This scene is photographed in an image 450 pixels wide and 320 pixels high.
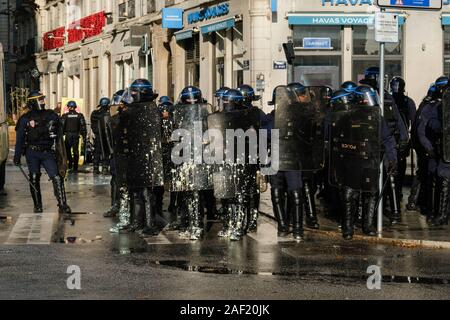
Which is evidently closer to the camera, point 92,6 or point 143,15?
point 143,15

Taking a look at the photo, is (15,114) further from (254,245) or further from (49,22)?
(254,245)

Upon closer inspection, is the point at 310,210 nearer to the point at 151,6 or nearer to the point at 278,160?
the point at 278,160

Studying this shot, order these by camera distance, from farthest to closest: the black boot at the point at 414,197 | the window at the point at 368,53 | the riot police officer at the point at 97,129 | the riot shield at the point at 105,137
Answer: the window at the point at 368,53 < the riot police officer at the point at 97,129 < the black boot at the point at 414,197 < the riot shield at the point at 105,137

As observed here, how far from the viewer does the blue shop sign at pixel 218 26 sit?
3203 centimetres

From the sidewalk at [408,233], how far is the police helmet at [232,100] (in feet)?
6.48

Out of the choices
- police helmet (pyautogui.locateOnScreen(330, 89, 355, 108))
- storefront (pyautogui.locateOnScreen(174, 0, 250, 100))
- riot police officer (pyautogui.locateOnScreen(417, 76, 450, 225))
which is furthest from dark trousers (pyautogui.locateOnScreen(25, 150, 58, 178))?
storefront (pyautogui.locateOnScreen(174, 0, 250, 100))

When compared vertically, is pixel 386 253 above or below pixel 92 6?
below

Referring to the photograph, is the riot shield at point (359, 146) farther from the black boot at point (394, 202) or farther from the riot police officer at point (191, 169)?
the black boot at point (394, 202)

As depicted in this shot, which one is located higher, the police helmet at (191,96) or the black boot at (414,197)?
the police helmet at (191,96)

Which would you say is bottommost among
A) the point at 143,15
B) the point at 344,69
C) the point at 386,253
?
the point at 386,253

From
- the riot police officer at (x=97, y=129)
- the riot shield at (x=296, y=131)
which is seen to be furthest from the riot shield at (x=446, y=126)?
the riot police officer at (x=97, y=129)

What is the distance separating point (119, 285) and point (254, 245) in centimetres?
343
